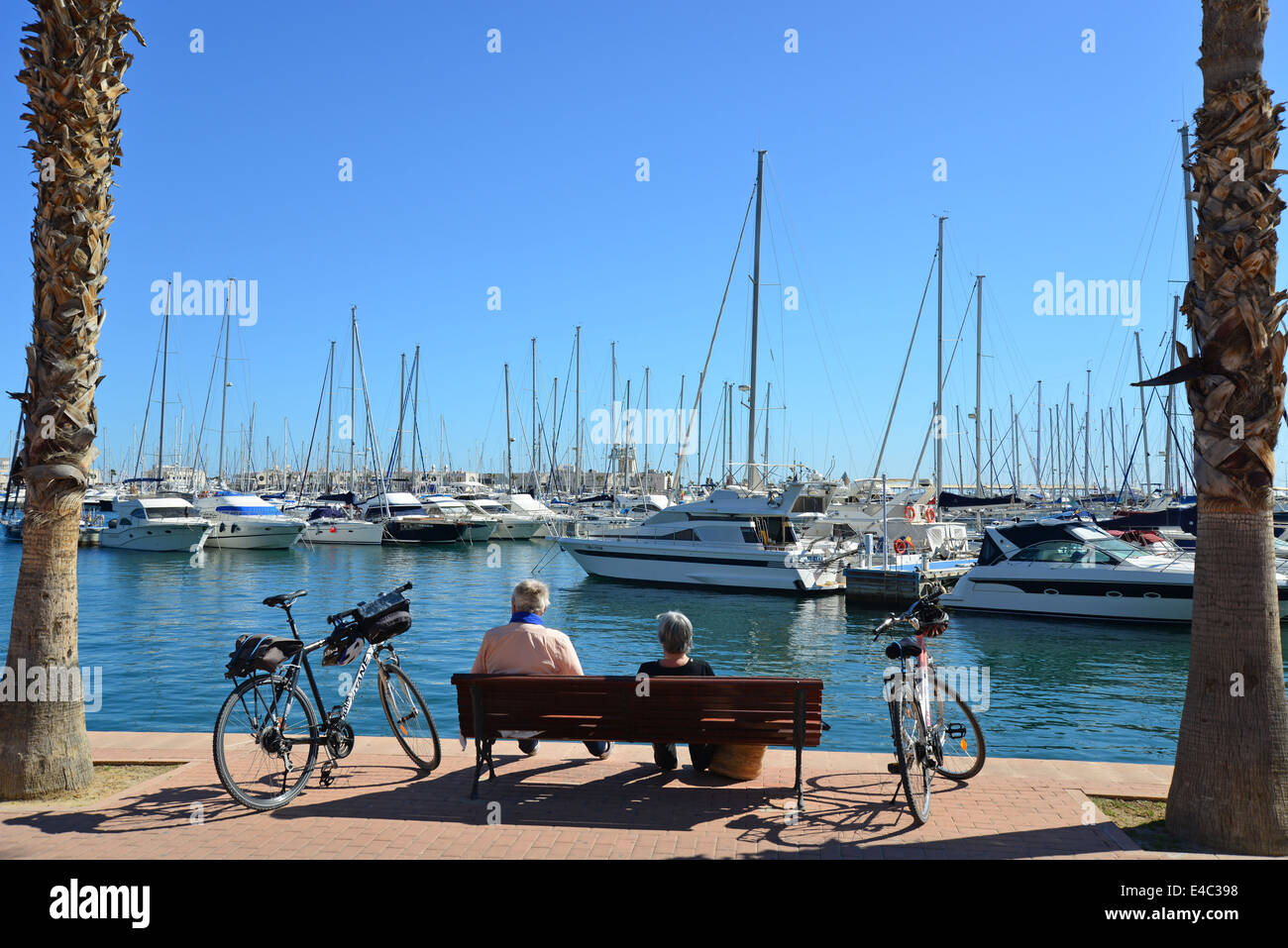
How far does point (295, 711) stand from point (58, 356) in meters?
3.08

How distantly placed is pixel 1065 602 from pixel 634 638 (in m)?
11.3

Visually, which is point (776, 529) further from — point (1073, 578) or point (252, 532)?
point (252, 532)

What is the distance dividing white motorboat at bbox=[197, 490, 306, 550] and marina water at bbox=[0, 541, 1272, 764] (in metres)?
10.5

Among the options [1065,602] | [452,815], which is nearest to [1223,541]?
[452,815]

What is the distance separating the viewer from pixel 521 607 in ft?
24.2

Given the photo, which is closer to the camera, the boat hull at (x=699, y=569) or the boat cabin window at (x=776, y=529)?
the boat hull at (x=699, y=569)

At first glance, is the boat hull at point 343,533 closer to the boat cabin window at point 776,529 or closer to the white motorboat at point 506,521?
the white motorboat at point 506,521

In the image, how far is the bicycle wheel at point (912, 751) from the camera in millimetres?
6219

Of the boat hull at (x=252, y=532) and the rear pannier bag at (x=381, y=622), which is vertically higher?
the rear pannier bag at (x=381, y=622)

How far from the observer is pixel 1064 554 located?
26391mm

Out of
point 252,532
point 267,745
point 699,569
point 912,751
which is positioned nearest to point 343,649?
point 267,745

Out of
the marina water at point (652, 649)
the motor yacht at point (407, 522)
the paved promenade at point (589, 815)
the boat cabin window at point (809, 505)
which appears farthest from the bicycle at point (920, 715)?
the motor yacht at point (407, 522)

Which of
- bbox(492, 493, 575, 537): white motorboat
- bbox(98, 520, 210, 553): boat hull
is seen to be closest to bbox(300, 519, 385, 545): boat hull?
bbox(98, 520, 210, 553): boat hull

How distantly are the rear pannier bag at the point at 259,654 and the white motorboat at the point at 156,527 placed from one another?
4934 centimetres
